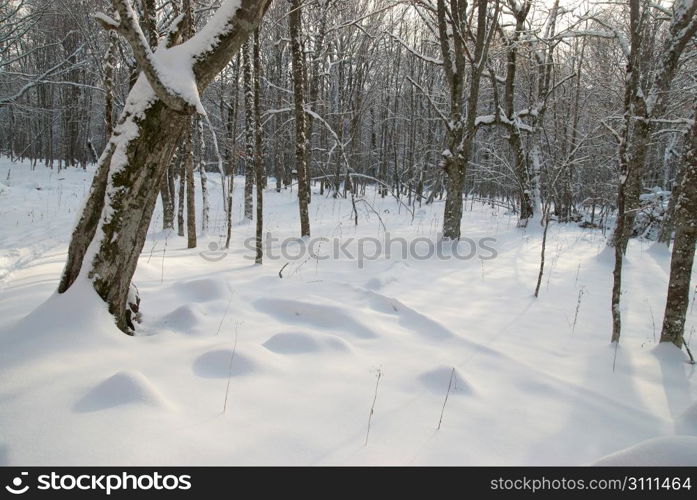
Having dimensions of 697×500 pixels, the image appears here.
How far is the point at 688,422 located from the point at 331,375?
8.43ft

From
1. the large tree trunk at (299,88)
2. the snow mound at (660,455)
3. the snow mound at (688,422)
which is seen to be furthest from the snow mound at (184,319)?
the large tree trunk at (299,88)

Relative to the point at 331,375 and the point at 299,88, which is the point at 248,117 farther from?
the point at 331,375

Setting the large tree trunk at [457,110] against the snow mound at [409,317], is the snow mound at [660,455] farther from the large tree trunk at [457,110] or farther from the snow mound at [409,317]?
the large tree trunk at [457,110]

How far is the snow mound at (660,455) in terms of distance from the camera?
2018 millimetres

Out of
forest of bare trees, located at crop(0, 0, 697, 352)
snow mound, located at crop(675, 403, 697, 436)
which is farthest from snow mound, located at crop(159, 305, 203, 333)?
snow mound, located at crop(675, 403, 697, 436)

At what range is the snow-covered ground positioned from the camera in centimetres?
214

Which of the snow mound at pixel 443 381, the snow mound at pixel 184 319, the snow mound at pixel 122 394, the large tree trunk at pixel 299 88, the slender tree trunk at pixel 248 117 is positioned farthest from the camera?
the slender tree trunk at pixel 248 117

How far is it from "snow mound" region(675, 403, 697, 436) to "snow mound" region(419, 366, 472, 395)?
1.41 m

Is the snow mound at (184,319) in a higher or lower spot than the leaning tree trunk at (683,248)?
lower

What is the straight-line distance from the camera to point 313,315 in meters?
4.41

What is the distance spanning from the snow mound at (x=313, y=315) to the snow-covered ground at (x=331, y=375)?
22 millimetres

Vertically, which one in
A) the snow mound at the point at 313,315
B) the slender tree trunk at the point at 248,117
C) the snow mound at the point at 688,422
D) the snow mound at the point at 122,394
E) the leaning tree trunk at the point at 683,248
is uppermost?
the slender tree trunk at the point at 248,117
